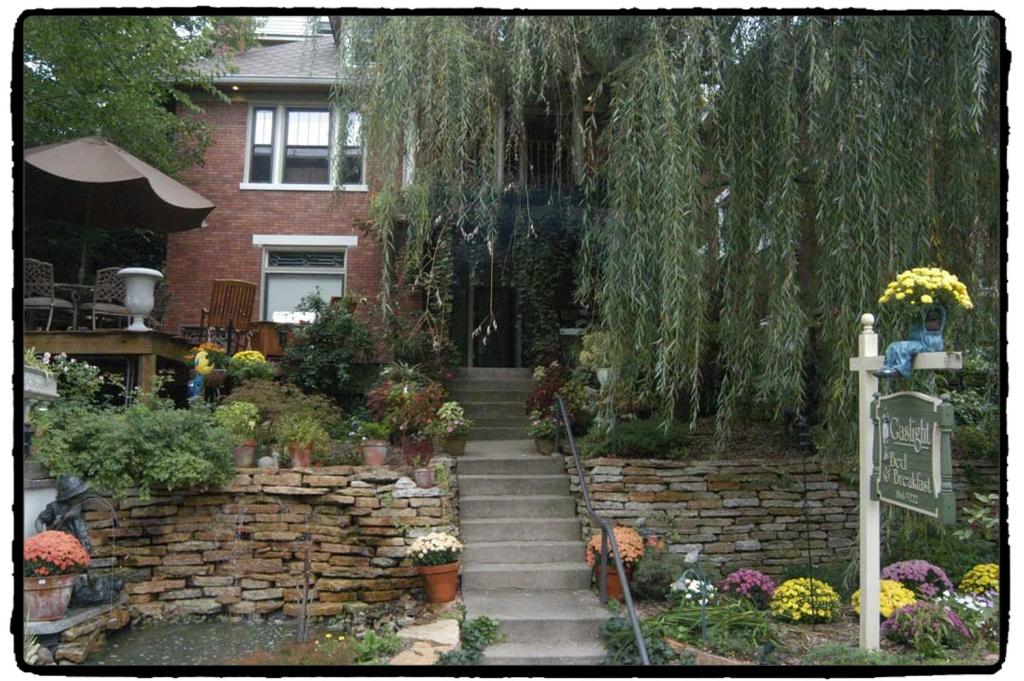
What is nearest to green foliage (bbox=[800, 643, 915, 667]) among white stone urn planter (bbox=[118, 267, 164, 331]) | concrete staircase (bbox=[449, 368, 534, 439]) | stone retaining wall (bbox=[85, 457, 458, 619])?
stone retaining wall (bbox=[85, 457, 458, 619])

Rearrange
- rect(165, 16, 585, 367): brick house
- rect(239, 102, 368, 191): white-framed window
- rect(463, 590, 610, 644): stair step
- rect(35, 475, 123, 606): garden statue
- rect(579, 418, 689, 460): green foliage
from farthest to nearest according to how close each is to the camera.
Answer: rect(239, 102, 368, 191): white-framed window → rect(165, 16, 585, 367): brick house → rect(579, 418, 689, 460): green foliage → rect(35, 475, 123, 606): garden statue → rect(463, 590, 610, 644): stair step

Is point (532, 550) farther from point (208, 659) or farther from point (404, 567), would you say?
point (208, 659)

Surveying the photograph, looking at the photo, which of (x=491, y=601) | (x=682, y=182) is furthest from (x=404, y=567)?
(x=682, y=182)

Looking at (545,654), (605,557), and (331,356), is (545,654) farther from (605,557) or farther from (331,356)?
(331,356)

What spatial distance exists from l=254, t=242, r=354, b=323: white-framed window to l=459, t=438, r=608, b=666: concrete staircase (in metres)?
4.38

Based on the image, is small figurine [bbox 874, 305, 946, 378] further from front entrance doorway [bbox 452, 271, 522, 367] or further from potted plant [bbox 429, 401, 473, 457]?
front entrance doorway [bbox 452, 271, 522, 367]

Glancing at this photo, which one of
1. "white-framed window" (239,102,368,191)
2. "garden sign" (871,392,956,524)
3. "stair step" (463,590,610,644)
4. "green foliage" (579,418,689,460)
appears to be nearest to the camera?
"garden sign" (871,392,956,524)

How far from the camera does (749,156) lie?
506 centimetres

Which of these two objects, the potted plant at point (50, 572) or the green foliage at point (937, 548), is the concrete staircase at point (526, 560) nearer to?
the green foliage at point (937, 548)

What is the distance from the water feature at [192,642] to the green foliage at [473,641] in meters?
1.38

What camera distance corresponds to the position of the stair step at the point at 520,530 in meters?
6.32

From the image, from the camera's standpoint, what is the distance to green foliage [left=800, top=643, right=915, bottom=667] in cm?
424

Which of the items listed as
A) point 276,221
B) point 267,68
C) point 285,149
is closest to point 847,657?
point 276,221

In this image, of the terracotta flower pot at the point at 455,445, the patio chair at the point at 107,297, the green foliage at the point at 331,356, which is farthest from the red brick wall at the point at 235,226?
the terracotta flower pot at the point at 455,445
